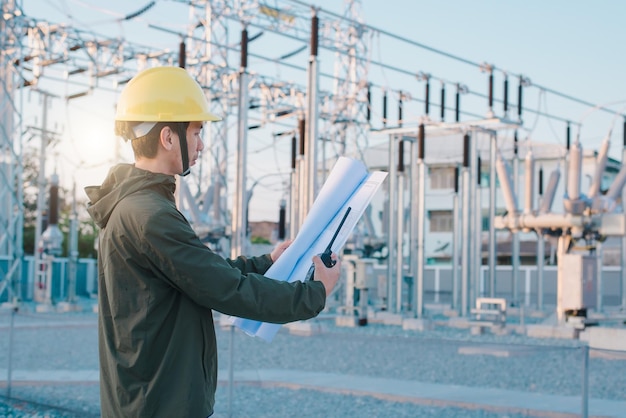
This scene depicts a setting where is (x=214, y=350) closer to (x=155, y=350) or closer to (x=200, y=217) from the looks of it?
(x=155, y=350)

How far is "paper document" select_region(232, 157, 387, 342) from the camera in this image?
2656mm

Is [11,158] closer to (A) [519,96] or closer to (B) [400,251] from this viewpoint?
(B) [400,251]

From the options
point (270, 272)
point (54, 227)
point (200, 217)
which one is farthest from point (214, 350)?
point (54, 227)

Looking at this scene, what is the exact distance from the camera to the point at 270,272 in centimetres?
271

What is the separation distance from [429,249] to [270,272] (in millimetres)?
51779

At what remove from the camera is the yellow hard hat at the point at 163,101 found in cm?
253

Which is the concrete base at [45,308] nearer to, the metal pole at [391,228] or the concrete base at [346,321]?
the concrete base at [346,321]

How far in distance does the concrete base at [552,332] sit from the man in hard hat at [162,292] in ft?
44.6

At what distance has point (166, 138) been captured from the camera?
250cm

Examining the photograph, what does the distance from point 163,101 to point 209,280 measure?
572 mm

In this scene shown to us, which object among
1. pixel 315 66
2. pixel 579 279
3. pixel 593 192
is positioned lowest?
pixel 579 279

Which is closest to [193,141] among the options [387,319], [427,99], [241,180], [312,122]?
[312,122]

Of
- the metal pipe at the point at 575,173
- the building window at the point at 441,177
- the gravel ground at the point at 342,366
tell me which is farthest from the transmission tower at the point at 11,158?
the building window at the point at 441,177

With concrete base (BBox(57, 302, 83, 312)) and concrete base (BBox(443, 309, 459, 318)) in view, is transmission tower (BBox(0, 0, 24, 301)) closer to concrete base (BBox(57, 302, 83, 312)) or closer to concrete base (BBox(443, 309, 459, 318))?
concrete base (BBox(57, 302, 83, 312))
